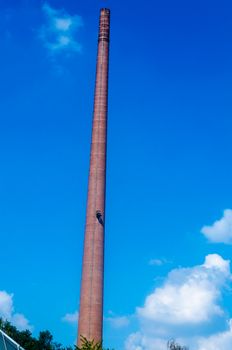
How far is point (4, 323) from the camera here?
277ft

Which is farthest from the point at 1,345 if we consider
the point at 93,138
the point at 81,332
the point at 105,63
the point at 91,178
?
the point at 105,63

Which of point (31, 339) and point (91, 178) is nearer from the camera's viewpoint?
point (91, 178)

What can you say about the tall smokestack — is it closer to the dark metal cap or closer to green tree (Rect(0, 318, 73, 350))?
the dark metal cap

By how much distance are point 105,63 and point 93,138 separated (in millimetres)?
7726

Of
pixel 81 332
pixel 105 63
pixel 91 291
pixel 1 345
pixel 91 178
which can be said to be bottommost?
pixel 1 345

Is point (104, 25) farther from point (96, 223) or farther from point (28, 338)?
point (28, 338)

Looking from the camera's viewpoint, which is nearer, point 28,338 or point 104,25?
point 104,25

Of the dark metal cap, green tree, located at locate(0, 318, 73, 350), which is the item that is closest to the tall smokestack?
the dark metal cap

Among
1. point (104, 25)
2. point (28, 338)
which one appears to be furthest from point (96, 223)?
point (28, 338)

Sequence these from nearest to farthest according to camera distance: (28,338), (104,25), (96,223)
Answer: (96,223), (104,25), (28,338)

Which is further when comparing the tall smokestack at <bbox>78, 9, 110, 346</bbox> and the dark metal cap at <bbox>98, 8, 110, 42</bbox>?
the dark metal cap at <bbox>98, 8, 110, 42</bbox>

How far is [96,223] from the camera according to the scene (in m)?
46.0

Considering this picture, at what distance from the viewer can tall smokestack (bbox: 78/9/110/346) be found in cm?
4366

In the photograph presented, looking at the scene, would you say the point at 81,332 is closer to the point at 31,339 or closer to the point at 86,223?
the point at 86,223
